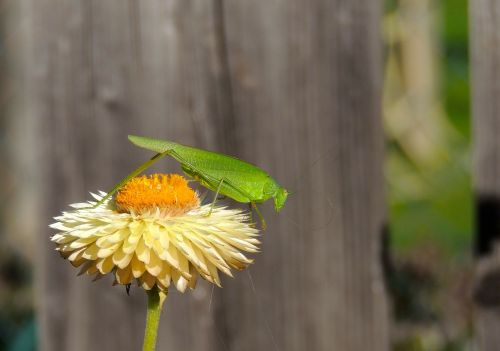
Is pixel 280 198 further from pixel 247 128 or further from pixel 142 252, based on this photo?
pixel 247 128

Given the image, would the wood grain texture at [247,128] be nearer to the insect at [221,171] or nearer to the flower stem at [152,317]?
the insect at [221,171]

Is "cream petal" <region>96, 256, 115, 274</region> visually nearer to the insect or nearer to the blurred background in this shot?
the insect

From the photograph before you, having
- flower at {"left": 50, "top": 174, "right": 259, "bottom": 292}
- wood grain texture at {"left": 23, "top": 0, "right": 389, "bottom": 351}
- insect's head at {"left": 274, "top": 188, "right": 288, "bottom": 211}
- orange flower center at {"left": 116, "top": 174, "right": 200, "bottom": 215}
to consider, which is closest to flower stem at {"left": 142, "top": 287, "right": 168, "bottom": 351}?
flower at {"left": 50, "top": 174, "right": 259, "bottom": 292}

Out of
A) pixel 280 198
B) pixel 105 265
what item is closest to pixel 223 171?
pixel 280 198

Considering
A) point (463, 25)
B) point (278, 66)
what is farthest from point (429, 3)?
point (278, 66)

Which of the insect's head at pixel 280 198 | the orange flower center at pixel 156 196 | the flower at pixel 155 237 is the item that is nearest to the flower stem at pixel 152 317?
the flower at pixel 155 237
